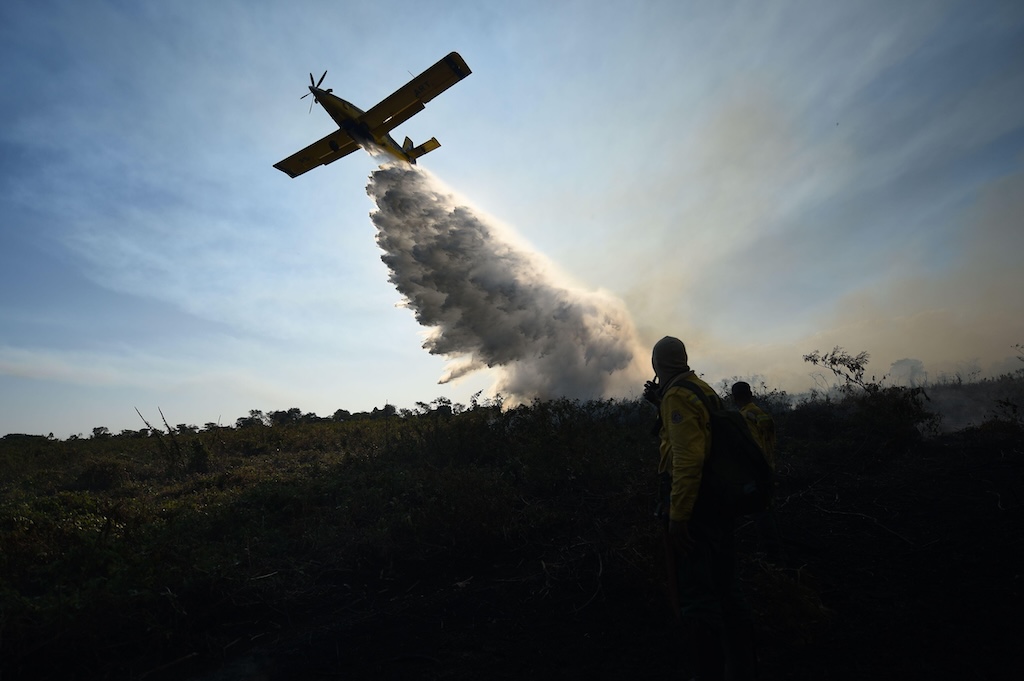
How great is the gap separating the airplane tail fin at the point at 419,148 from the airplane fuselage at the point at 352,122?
0.83 metres

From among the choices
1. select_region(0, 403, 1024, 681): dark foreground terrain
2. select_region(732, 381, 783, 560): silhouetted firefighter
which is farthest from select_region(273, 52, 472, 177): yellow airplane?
select_region(732, 381, 783, 560): silhouetted firefighter

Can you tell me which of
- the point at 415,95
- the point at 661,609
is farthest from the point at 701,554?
the point at 415,95

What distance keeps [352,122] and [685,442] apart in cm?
1829

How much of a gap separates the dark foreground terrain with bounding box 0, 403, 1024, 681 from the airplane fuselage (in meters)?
12.7

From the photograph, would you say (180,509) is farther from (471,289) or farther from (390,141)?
(390,141)

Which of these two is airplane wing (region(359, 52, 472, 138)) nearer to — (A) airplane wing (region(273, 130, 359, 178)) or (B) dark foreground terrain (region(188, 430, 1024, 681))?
(A) airplane wing (region(273, 130, 359, 178))

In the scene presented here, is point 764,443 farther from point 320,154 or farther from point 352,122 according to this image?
point 320,154

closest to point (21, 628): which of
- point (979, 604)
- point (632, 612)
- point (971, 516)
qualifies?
point (632, 612)

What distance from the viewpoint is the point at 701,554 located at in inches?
126

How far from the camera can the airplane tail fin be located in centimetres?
2047

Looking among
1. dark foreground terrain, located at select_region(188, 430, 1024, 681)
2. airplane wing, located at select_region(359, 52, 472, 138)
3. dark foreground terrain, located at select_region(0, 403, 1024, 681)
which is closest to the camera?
dark foreground terrain, located at select_region(188, 430, 1024, 681)

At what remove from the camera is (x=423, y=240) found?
17.8m

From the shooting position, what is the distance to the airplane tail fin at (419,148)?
20469 millimetres

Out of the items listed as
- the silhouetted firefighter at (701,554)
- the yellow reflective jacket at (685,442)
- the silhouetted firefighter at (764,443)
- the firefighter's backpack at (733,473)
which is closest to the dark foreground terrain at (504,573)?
the silhouetted firefighter at (764,443)
